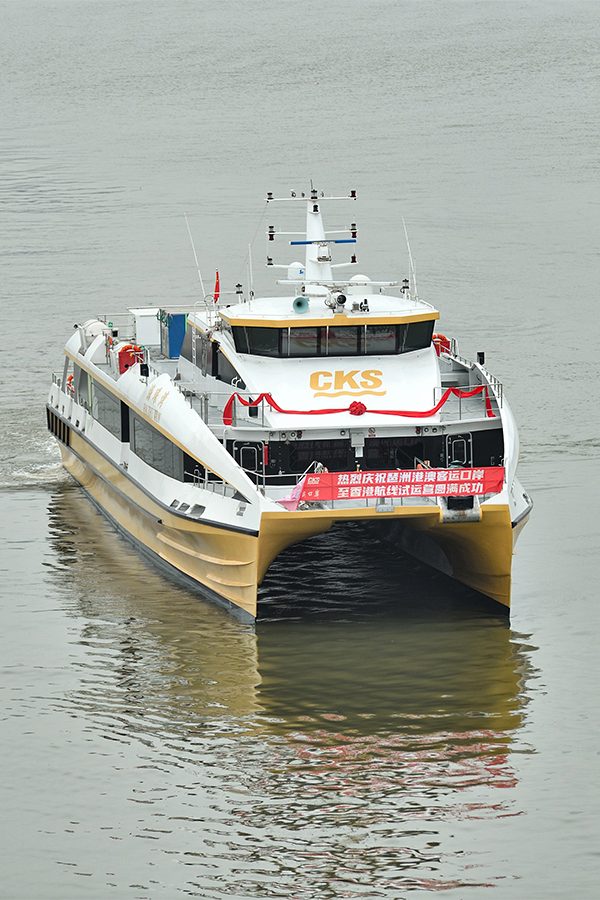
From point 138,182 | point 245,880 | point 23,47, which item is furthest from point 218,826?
point 23,47

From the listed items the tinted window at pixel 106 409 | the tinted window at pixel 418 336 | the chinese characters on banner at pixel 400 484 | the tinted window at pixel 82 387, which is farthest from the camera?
the tinted window at pixel 82 387

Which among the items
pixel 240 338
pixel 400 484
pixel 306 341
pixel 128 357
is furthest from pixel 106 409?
pixel 400 484

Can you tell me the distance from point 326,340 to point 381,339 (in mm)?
861

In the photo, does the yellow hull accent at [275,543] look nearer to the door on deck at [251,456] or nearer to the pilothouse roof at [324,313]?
the door on deck at [251,456]

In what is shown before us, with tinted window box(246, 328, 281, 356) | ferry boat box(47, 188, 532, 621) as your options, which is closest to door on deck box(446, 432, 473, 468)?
ferry boat box(47, 188, 532, 621)

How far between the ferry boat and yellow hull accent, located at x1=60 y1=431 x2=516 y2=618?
0.03 metres

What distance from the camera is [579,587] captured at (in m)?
24.6

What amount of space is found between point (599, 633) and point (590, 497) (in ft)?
21.9

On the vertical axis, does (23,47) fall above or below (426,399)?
above

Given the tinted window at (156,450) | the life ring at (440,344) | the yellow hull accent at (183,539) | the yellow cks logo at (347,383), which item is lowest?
the yellow hull accent at (183,539)

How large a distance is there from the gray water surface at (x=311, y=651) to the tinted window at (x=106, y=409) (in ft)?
5.65

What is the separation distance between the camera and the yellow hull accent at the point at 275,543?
2234 centimetres

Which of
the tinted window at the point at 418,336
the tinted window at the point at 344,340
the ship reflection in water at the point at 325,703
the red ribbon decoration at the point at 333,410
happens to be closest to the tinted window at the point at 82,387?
the ship reflection in water at the point at 325,703

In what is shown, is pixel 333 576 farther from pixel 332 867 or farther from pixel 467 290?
pixel 467 290
